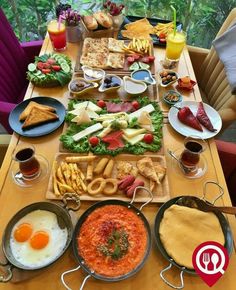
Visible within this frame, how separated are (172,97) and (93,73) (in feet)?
1.79

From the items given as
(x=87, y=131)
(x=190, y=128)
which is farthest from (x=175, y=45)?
(x=87, y=131)

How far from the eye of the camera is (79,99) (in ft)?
5.65

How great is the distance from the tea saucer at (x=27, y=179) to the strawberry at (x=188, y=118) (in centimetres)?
76

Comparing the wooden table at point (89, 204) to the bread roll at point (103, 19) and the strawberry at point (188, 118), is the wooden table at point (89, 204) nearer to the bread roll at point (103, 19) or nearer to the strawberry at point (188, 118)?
the strawberry at point (188, 118)

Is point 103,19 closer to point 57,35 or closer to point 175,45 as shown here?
point 57,35

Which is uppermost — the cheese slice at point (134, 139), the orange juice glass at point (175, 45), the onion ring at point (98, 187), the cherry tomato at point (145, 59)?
the orange juice glass at point (175, 45)

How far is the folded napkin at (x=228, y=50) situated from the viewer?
1914 millimetres

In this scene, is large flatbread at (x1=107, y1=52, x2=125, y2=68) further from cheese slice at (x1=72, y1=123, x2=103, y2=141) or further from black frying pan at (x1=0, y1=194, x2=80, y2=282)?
black frying pan at (x1=0, y1=194, x2=80, y2=282)

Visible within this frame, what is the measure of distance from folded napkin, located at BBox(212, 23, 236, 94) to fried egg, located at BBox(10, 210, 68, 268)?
1464mm

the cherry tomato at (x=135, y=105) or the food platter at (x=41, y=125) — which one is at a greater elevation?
the cherry tomato at (x=135, y=105)

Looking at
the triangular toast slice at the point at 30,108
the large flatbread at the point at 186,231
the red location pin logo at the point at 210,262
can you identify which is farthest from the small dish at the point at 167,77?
the red location pin logo at the point at 210,262

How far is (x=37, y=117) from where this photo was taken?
1.55 meters

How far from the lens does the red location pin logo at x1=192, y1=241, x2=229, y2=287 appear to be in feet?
3.03

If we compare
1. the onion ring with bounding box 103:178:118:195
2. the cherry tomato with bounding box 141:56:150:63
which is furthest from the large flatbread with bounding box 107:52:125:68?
the onion ring with bounding box 103:178:118:195
